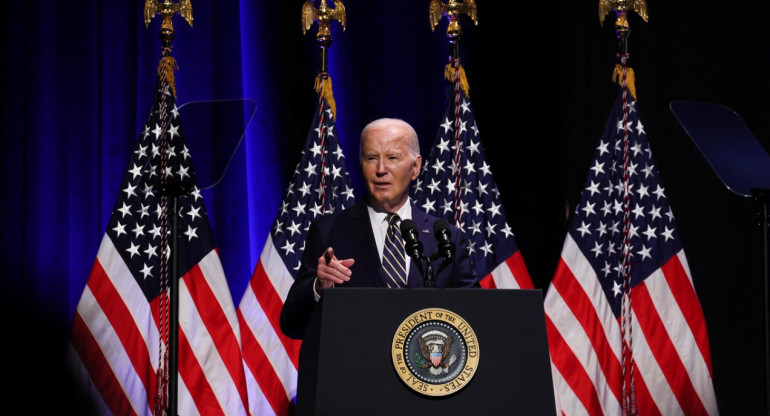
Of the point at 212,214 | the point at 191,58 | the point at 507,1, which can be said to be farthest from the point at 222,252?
the point at 507,1

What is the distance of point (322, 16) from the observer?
168 inches

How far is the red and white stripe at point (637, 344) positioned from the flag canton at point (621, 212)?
7 cm

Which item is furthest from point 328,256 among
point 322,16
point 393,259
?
point 322,16

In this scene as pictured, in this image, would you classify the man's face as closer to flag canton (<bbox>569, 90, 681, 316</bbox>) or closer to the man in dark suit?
the man in dark suit

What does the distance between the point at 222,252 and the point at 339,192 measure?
79cm

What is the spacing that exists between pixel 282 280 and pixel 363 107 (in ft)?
4.15

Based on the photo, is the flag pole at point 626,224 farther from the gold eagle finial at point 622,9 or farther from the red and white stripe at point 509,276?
the red and white stripe at point 509,276

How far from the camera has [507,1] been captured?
4.98m

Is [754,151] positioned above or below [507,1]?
below

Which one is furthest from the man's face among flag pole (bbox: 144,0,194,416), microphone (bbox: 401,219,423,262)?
microphone (bbox: 401,219,423,262)

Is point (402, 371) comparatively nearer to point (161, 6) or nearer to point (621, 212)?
point (621, 212)

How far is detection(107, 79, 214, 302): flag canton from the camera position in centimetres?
398

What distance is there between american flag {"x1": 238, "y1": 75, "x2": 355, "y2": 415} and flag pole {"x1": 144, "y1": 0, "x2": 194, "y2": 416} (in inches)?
16.4

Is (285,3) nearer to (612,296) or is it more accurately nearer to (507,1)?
(507,1)
